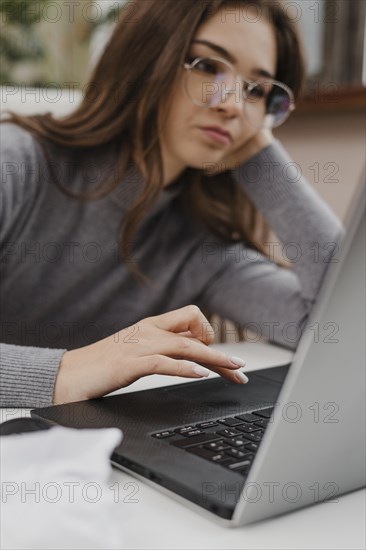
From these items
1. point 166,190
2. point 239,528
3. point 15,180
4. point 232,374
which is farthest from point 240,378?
point 166,190

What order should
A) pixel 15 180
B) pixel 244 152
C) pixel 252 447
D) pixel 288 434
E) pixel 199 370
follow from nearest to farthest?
pixel 288 434
pixel 252 447
pixel 199 370
pixel 15 180
pixel 244 152

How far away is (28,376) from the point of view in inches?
25.6

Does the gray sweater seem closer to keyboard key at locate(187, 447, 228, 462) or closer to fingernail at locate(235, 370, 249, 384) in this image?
fingernail at locate(235, 370, 249, 384)

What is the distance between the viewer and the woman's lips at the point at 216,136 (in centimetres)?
112

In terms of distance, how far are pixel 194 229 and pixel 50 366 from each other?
2.28ft

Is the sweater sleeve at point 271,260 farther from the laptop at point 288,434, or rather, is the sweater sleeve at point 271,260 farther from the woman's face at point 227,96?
the laptop at point 288,434

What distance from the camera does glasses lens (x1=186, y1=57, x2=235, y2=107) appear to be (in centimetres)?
107

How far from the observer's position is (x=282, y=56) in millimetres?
1198

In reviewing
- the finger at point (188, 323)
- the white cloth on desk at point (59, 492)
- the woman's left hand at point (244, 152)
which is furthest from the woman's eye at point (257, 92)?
the white cloth on desk at point (59, 492)

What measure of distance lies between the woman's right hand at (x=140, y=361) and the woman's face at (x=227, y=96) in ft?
1.73

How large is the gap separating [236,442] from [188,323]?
217 millimetres

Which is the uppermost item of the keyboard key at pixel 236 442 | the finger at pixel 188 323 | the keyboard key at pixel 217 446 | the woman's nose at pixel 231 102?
the woman's nose at pixel 231 102

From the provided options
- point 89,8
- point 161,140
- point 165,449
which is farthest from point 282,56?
point 89,8

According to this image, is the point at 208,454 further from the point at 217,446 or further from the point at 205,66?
the point at 205,66
